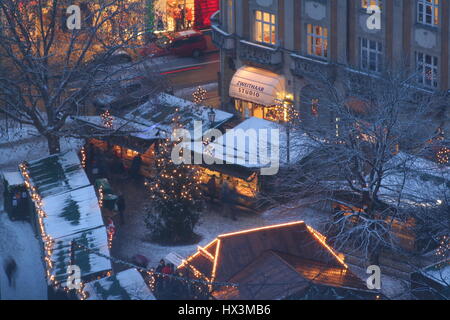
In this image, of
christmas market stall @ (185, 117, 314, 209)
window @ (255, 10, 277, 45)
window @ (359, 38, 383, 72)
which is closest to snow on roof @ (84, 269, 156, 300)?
christmas market stall @ (185, 117, 314, 209)

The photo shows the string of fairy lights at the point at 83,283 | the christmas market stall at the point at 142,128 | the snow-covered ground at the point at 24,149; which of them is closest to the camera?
the string of fairy lights at the point at 83,283

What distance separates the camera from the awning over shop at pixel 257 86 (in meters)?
37.9

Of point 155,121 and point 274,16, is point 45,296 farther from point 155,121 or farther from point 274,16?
point 274,16

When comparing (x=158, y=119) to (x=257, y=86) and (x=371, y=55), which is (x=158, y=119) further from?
(x=371, y=55)

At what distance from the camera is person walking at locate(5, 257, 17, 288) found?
2623cm

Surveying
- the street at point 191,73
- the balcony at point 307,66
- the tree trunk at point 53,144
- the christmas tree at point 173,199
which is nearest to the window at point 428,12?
the balcony at point 307,66

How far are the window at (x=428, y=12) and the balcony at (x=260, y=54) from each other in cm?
686

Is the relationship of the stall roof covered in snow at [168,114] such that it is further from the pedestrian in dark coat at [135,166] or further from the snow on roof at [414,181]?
the snow on roof at [414,181]

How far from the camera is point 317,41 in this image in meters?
36.9

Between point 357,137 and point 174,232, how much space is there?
21.2ft

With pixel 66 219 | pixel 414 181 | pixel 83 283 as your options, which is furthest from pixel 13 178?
pixel 414 181

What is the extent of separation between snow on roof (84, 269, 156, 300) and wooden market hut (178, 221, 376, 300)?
161cm

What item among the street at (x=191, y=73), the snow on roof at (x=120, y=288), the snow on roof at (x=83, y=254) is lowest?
the street at (x=191, y=73)

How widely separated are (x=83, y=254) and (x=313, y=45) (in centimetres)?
1589
